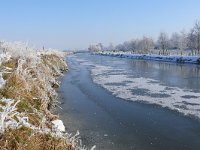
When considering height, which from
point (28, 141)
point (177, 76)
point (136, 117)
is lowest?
point (136, 117)

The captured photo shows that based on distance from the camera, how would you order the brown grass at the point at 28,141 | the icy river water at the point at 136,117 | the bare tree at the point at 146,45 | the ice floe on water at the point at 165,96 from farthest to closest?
the bare tree at the point at 146,45
the ice floe on water at the point at 165,96
the icy river water at the point at 136,117
the brown grass at the point at 28,141

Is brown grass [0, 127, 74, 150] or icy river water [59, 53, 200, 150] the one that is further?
icy river water [59, 53, 200, 150]

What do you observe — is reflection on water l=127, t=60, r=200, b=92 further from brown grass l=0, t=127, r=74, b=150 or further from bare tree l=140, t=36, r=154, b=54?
bare tree l=140, t=36, r=154, b=54

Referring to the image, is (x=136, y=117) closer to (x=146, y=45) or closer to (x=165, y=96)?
(x=165, y=96)

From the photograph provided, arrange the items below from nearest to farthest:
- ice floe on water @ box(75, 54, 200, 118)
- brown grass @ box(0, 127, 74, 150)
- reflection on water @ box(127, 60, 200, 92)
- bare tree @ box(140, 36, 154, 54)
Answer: brown grass @ box(0, 127, 74, 150)
ice floe on water @ box(75, 54, 200, 118)
reflection on water @ box(127, 60, 200, 92)
bare tree @ box(140, 36, 154, 54)

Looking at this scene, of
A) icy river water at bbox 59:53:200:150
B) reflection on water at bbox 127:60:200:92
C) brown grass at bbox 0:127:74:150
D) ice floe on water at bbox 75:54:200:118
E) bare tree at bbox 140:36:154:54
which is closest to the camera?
brown grass at bbox 0:127:74:150

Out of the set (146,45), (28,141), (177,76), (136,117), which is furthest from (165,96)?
(146,45)

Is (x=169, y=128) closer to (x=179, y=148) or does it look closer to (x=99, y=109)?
(x=179, y=148)

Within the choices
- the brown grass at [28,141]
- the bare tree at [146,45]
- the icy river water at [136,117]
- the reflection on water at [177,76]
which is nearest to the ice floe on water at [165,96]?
the icy river water at [136,117]

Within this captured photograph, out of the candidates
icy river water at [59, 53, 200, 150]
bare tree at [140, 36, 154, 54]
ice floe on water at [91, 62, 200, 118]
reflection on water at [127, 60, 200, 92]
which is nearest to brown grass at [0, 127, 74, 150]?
icy river water at [59, 53, 200, 150]

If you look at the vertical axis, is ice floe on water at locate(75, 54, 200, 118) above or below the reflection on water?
above

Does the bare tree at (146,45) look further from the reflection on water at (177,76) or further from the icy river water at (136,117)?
the icy river water at (136,117)

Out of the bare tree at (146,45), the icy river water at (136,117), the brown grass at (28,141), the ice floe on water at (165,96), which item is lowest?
the icy river water at (136,117)

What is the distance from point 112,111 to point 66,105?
135 inches
